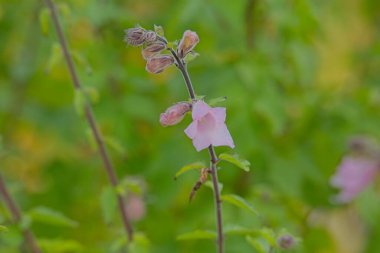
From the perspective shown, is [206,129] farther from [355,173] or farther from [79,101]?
[355,173]

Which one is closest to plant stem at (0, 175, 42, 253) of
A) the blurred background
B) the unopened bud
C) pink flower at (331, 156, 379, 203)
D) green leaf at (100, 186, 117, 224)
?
green leaf at (100, 186, 117, 224)

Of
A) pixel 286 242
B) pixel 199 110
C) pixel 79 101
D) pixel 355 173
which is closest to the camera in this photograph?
pixel 199 110

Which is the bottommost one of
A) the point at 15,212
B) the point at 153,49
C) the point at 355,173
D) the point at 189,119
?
the point at 153,49

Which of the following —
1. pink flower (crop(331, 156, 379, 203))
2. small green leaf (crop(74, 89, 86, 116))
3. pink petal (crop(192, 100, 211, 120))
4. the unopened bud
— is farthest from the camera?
pink flower (crop(331, 156, 379, 203))

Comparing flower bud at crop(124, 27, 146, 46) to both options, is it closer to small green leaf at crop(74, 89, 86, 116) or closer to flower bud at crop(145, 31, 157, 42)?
flower bud at crop(145, 31, 157, 42)

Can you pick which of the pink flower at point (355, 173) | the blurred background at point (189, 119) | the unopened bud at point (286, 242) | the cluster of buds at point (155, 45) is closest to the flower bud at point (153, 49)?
the cluster of buds at point (155, 45)

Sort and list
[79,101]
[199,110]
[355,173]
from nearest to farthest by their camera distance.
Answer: [199,110]
[79,101]
[355,173]

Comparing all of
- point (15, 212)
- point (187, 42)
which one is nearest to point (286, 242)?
point (187, 42)
